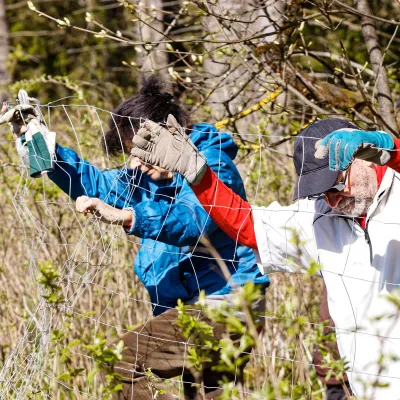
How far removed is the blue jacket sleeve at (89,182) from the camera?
3086 millimetres

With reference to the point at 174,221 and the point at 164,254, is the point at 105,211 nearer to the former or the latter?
the point at 174,221

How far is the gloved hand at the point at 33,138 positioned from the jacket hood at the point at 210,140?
0.57m

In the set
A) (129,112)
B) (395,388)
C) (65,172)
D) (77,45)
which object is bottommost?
(395,388)

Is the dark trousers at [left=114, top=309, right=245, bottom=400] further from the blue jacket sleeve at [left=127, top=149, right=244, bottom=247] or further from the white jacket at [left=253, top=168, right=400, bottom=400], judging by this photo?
the white jacket at [left=253, top=168, right=400, bottom=400]

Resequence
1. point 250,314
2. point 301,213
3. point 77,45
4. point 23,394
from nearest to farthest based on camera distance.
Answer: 1. point 250,314
2. point 301,213
3. point 23,394
4. point 77,45

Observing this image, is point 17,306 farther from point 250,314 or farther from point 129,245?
point 250,314

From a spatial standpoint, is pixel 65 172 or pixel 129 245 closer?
pixel 65 172

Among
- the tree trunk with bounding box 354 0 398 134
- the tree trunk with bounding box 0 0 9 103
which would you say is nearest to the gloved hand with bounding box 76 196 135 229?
the tree trunk with bounding box 354 0 398 134

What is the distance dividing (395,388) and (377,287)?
1.00 ft

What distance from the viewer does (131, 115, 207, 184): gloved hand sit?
2.37 m

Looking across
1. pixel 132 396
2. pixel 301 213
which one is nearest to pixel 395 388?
pixel 301 213

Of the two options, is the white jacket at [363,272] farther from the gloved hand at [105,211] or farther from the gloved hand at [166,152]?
the gloved hand at [105,211]

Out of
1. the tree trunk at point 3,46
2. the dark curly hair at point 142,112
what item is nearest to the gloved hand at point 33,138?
the dark curly hair at point 142,112

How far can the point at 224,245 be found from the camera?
2898mm
